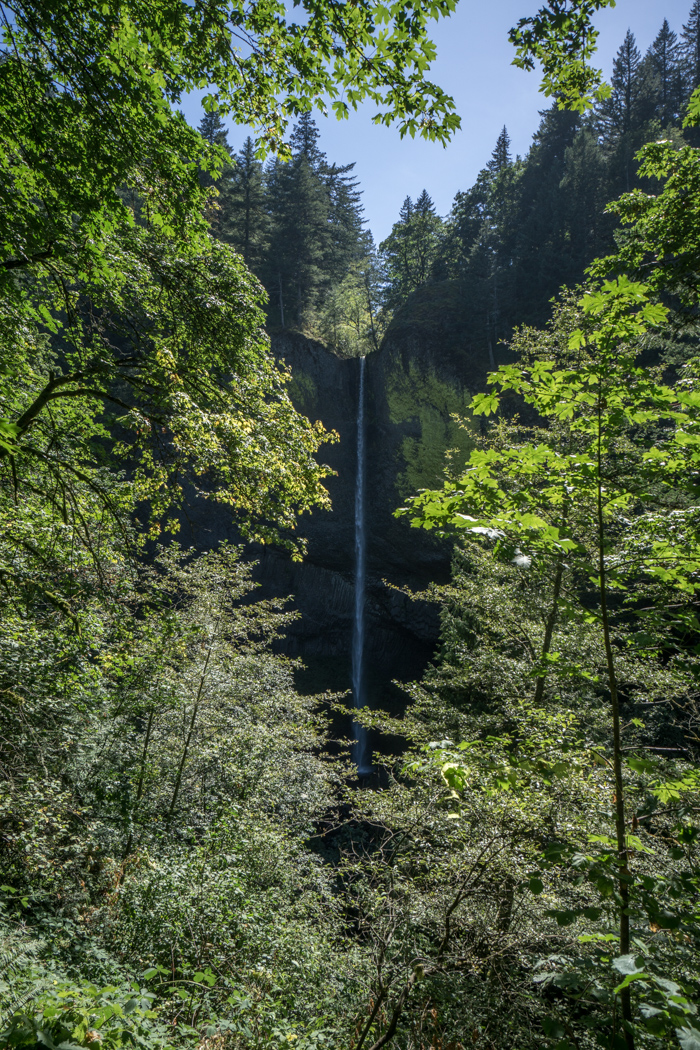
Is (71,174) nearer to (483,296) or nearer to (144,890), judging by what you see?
(144,890)

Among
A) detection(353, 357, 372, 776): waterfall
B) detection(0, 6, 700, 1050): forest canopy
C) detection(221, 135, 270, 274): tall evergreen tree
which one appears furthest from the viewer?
detection(221, 135, 270, 274): tall evergreen tree

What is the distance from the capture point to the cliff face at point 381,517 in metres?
23.8

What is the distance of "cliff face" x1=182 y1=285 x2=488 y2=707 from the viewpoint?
2381cm

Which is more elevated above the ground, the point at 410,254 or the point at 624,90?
the point at 624,90

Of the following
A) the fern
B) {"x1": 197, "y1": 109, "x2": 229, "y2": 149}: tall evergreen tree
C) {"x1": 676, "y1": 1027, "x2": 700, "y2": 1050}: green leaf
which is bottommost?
the fern

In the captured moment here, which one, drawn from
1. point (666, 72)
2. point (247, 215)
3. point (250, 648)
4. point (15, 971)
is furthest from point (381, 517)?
point (666, 72)

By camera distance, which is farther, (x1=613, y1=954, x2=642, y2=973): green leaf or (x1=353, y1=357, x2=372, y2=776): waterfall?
(x1=353, y1=357, x2=372, y2=776): waterfall

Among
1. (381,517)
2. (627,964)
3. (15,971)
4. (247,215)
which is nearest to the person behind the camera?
(627,964)

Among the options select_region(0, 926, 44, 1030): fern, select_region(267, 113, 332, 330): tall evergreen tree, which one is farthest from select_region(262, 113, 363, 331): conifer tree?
select_region(0, 926, 44, 1030): fern

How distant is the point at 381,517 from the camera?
2450cm

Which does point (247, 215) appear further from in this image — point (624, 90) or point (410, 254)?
point (624, 90)

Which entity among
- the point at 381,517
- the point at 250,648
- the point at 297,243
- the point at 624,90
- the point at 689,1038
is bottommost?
the point at 250,648

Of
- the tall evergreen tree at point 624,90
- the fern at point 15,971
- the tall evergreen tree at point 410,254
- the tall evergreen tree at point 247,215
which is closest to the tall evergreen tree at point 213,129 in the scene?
the tall evergreen tree at point 247,215

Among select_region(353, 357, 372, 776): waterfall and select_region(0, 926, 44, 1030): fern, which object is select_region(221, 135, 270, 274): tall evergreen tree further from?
select_region(0, 926, 44, 1030): fern
